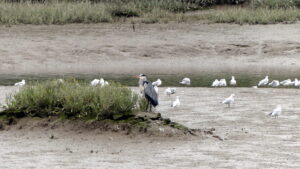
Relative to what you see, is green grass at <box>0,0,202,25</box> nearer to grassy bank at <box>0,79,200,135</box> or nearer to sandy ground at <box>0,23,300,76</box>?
sandy ground at <box>0,23,300,76</box>

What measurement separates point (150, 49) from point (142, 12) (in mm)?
4822

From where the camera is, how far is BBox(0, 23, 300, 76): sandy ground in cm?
2411

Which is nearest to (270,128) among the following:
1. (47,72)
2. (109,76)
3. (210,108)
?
(210,108)

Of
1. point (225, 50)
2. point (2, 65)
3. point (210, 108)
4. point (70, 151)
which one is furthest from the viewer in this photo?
point (225, 50)

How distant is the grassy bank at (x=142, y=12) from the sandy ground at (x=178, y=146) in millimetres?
15658

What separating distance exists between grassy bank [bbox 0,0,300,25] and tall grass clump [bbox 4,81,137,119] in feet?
52.7

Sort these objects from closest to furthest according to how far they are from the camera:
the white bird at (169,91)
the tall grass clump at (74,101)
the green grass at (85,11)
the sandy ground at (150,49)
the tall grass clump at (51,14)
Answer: the tall grass clump at (74,101), the white bird at (169,91), the sandy ground at (150,49), the tall grass clump at (51,14), the green grass at (85,11)

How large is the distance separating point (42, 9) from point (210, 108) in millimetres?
16607

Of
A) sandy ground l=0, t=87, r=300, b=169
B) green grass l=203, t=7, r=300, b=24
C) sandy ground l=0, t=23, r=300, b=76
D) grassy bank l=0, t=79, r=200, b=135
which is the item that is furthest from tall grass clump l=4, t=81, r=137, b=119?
green grass l=203, t=7, r=300, b=24

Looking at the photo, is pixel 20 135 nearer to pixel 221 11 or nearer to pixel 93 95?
pixel 93 95

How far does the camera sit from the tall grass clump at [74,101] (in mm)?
11258

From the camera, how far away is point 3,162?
938cm

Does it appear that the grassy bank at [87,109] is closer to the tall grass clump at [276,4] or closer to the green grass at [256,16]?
the green grass at [256,16]

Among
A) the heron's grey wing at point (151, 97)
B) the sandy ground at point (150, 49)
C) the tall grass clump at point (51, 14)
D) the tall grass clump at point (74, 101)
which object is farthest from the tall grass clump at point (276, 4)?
the tall grass clump at point (74, 101)
